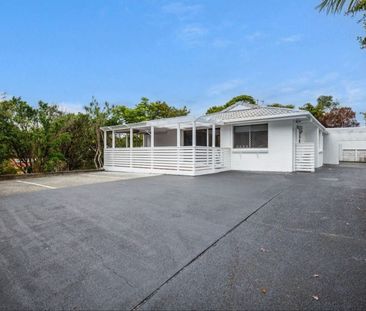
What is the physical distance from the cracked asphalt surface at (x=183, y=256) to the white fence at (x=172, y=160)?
546 centimetres

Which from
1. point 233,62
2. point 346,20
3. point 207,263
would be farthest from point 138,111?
point 207,263

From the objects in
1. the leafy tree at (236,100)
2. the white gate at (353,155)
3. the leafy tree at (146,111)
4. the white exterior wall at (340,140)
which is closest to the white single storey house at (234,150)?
the leafy tree at (146,111)

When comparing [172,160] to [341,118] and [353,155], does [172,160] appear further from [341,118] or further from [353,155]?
[341,118]

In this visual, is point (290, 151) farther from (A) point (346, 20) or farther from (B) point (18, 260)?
(B) point (18, 260)

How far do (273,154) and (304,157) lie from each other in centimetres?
153

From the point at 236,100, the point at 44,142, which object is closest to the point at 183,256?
the point at 44,142

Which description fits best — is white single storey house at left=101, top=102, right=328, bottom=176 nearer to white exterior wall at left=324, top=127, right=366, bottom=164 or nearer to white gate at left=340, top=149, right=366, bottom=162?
white exterior wall at left=324, top=127, right=366, bottom=164

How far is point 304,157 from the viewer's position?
1078 cm

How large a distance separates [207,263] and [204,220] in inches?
52.2

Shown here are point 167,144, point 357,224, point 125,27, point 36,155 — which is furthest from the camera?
point 167,144

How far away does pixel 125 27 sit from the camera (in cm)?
1336

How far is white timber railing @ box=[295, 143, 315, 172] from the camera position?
10555 millimetres

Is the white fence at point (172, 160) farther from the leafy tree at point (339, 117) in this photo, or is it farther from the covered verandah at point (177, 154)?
the leafy tree at point (339, 117)

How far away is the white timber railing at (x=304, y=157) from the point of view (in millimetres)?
10555
